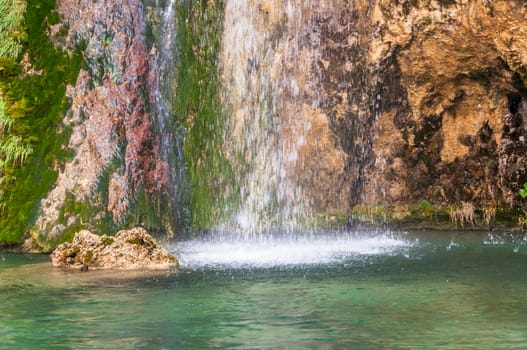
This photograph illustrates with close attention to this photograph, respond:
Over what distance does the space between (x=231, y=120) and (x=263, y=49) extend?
1.81m

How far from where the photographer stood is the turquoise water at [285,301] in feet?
29.6

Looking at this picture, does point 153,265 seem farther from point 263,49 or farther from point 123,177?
point 263,49

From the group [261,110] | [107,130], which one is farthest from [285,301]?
[261,110]

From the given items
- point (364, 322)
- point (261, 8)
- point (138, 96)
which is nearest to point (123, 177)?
point (138, 96)

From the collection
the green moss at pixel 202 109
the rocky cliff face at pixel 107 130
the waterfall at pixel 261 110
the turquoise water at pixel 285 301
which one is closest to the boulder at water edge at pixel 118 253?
the turquoise water at pixel 285 301

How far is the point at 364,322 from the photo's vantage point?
9.73 meters

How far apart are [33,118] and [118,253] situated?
556 cm

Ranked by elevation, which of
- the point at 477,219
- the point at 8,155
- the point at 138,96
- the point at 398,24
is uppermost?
the point at 398,24

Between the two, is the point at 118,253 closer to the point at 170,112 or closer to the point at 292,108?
the point at 170,112

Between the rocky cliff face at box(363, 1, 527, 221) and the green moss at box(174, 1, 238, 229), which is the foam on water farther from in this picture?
the rocky cliff face at box(363, 1, 527, 221)

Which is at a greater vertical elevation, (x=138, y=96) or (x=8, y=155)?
(x=138, y=96)

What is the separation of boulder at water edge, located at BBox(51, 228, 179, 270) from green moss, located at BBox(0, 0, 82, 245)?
3682 mm

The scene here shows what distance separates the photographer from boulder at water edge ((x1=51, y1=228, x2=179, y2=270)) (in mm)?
14656

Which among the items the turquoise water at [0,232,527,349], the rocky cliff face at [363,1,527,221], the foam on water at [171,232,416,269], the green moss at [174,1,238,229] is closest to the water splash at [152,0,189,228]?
the green moss at [174,1,238,229]
